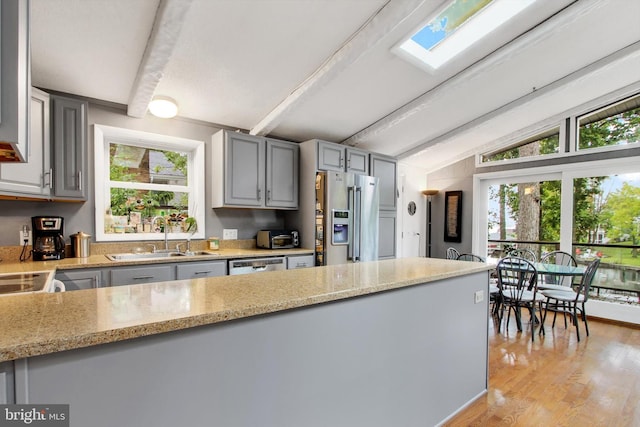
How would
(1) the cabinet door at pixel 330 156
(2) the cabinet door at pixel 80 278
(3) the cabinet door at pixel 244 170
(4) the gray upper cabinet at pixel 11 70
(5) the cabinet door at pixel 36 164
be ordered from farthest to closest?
(1) the cabinet door at pixel 330 156 → (3) the cabinet door at pixel 244 170 → (2) the cabinet door at pixel 80 278 → (5) the cabinet door at pixel 36 164 → (4) the gray upper cabinet at pixel 11 70

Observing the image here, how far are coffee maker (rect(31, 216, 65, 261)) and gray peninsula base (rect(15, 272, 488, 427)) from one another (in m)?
2.32

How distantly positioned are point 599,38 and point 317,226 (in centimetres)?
340

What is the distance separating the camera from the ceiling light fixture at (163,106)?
9.86 feet

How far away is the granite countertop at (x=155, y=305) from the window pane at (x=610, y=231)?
13.6 ft

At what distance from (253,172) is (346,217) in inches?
48.5

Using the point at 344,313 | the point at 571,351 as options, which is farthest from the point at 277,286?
the point at 571,351

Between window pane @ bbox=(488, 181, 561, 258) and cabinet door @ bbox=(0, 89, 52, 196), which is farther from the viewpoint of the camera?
window pane @ bbox=(488, 181, 561, 258)

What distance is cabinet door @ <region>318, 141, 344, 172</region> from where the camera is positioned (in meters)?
3.84

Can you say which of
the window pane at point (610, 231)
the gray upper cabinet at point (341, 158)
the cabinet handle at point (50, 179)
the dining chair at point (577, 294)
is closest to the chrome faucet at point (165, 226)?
the cabinet handle at point (50, 179)

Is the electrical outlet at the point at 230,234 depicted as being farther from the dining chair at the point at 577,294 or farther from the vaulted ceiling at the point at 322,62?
the dining chair at the point at 577,294

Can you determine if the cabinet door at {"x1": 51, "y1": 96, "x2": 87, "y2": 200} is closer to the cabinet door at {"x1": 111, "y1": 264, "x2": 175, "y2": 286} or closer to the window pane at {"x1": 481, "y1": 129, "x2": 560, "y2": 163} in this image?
the cabinet door at {"x1": 111, "y1": 264, "x2": 175, "y2": 286}

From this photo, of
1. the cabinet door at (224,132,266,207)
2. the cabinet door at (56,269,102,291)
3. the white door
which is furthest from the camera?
the white door

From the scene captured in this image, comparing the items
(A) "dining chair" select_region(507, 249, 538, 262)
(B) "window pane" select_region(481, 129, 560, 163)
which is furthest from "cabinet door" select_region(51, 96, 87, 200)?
(B) "window pane" select_region(481, 129, 560, 163)

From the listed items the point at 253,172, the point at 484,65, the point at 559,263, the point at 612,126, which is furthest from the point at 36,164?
the point at 612,126
